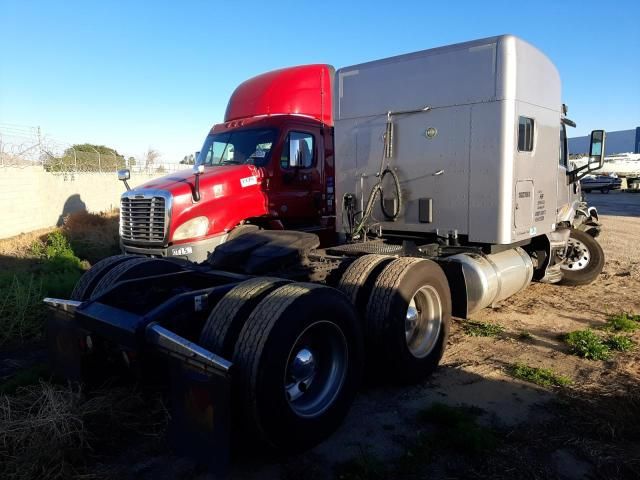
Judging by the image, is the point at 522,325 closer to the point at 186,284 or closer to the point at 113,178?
the point at 186,284

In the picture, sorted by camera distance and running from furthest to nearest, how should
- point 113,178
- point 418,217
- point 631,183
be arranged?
1. point 631,183
2. point 113,178
3. point 418,217

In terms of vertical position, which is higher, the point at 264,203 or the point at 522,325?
the point at 264,203

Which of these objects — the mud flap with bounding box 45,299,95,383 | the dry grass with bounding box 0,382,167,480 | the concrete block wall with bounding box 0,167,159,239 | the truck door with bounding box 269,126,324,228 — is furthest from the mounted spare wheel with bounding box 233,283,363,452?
the concrete block wall with bounding box 0,167,159,239

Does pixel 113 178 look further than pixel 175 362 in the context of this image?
Yes

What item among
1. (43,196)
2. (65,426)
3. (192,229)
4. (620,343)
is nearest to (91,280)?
(65,426)

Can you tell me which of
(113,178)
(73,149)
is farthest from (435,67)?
(113,178)

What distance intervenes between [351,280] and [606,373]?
2491 mm

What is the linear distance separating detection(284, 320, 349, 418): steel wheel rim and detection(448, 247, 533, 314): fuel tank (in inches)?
97.6

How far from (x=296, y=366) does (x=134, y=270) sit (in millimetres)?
2073

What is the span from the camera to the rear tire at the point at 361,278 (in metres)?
4.28

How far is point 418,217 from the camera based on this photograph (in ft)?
20.3

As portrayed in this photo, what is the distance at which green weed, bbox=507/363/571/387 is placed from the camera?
431cm

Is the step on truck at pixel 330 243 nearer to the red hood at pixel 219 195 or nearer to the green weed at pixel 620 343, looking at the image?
the red hood at pixel 219 195

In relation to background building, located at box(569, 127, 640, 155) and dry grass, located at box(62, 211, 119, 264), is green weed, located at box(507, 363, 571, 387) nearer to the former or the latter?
dry grass, located at box(62, 211, 119, 264)
